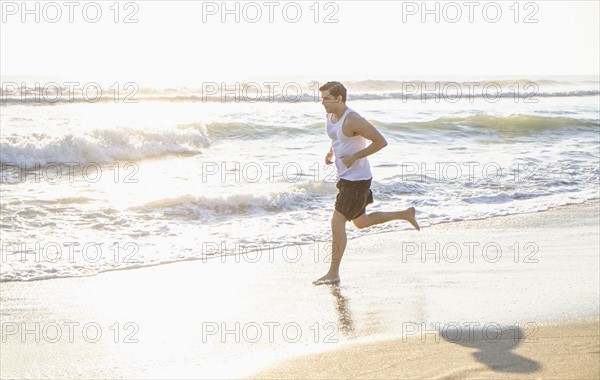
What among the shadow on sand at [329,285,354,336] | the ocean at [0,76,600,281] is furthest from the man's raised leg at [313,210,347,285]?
the ocean at [0,76,600,281]

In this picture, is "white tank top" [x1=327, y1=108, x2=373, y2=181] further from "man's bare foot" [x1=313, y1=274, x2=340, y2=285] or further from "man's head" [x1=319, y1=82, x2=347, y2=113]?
"man's bare foot" [x1=313, y1=274, x2=340, y2=285]

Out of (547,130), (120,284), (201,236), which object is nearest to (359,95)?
(547,130)

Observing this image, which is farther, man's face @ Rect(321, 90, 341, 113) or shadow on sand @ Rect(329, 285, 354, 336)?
man's face @ Rect(321, 90, 341, 113)

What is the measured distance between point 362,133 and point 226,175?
6.88 metres

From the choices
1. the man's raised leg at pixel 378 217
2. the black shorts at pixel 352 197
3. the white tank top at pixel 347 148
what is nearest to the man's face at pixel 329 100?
the white tank top at pixel 347 148

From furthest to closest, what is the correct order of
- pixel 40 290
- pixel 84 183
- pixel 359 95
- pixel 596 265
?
pixel 359 95 < pixel 84 183 < pixel 596 265 < pixel 40 290

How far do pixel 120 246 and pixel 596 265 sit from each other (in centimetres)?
450

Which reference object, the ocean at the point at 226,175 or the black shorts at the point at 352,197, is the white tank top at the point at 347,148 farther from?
the ocean at the point at 226,175

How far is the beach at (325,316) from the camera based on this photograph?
15.4 feet

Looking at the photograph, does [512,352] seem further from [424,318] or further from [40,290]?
[40,290]

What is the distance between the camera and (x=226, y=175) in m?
13.3

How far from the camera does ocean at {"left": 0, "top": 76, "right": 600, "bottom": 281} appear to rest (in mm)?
8695

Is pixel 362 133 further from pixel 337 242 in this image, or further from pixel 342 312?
pixel 342 312

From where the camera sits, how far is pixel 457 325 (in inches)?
216
